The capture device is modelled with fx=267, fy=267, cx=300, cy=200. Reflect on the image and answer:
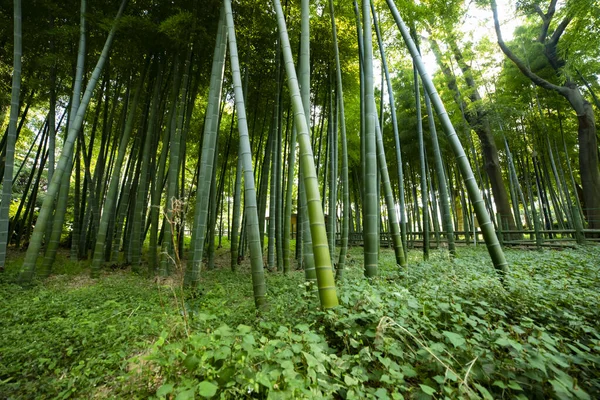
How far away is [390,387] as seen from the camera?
3.33 feet

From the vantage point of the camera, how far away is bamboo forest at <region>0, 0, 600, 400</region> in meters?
1.09

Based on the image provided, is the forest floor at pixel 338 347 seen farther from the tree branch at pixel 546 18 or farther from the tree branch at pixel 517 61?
the tree branch at pixel 546 18

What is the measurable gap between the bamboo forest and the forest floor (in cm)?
1

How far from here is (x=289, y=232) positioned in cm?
452

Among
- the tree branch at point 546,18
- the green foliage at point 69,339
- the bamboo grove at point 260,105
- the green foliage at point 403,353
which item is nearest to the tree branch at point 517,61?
the bamboo grove at point 260,105

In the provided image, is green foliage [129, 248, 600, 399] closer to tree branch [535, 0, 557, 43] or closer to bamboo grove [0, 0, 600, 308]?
bamboo grove [0, 0, 600, 308]

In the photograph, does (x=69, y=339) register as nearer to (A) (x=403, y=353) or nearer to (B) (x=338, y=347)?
(B) (x=338, y=347)

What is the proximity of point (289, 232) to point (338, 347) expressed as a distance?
317 cm

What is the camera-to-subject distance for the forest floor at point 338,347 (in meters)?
0.95

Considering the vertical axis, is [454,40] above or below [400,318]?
above

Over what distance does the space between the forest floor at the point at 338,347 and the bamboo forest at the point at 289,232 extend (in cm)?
1

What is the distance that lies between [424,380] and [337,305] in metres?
0.62

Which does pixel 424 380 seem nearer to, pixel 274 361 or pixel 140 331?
pixel 274 361

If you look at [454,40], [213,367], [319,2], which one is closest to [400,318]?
[213,367]
